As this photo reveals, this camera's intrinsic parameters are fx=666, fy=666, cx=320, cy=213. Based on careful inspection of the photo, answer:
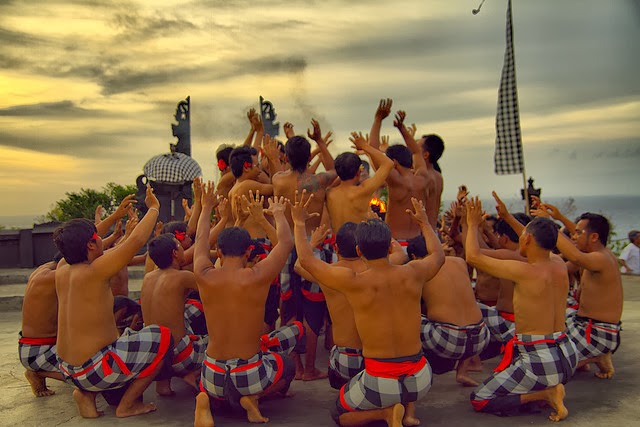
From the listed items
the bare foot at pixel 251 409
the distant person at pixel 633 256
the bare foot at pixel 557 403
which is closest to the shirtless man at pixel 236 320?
the bare foot at pixel 251 409

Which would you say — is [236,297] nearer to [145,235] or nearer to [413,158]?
[145,235]

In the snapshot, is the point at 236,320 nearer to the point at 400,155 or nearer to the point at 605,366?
the point at 400,155

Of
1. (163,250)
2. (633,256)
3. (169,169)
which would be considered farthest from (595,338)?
(169,169)

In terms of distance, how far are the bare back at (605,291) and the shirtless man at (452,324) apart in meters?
0.99

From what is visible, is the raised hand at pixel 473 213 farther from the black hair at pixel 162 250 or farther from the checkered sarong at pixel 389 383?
the black hair at pixel 162 250

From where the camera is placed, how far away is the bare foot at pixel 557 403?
4.85 meters

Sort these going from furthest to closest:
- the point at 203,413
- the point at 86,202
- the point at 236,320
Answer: the point at 86,202, the point at 236,320, the point at 203,413

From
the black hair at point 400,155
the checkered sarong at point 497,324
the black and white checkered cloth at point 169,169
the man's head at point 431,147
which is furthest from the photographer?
the black and white checkered cloth at point 169,169

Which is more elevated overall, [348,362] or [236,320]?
[236,320]

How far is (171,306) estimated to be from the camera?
5789mm

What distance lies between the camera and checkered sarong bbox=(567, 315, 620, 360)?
5.83 meters

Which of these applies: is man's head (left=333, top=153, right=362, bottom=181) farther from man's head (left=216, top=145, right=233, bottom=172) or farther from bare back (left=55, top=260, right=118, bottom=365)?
bare back (left=55, top=260, right=118, bottom=365)

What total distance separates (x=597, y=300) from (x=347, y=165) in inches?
101

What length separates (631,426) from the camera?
4.70 metres
